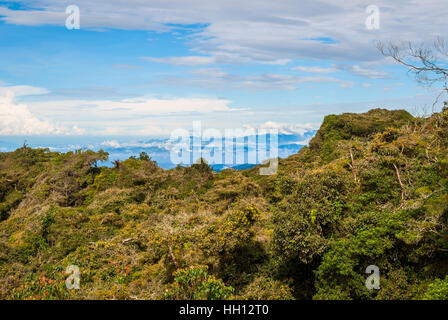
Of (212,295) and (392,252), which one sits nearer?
(212,295)

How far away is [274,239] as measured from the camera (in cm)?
1272

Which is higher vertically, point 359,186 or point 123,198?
point 359,186

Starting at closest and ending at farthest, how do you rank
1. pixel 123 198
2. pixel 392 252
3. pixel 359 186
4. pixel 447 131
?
pixel 392 252 < pixel 447 131 < pixel 359 186 < pixel 123 198

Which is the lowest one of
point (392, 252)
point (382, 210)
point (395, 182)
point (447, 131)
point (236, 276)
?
point (236, 276)

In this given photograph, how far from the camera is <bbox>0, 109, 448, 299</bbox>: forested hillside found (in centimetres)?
1055

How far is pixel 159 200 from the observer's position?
28.0 metres

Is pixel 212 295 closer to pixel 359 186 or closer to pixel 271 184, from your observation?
pixel 359 186

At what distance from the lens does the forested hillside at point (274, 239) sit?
1055cm
